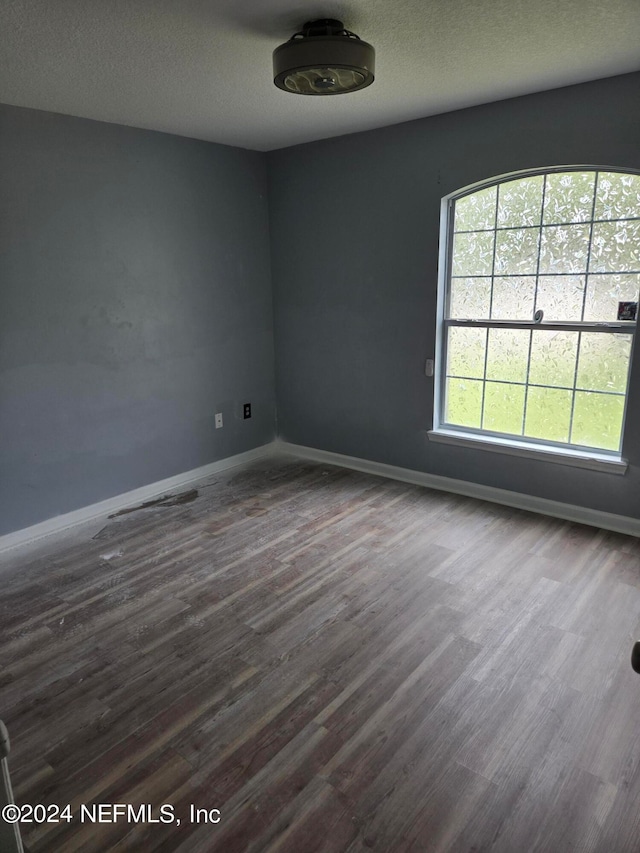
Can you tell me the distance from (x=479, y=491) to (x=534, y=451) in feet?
1.65

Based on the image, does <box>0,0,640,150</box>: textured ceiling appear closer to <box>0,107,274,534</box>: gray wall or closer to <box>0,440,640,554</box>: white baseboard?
<box>0,107,274,534</box>: gray wall

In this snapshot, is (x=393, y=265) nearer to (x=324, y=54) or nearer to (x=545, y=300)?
(x=545, y=300)

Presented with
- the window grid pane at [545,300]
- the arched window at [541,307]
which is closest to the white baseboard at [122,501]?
the arched window at [541,307]

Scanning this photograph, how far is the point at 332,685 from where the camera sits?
213 cm

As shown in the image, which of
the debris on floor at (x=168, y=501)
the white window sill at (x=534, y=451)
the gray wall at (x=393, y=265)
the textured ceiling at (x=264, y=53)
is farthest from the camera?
the debris on floor at (x=168, y=501)

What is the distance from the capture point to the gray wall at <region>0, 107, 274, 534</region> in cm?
320

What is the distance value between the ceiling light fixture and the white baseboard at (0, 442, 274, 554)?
2716 millimetres

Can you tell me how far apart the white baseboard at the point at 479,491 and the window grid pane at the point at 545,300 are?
0.40 metres

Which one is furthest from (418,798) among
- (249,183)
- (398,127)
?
(249,183)

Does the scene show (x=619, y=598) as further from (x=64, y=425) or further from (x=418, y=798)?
(x=64, y=425)

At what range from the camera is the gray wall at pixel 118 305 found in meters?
3.20

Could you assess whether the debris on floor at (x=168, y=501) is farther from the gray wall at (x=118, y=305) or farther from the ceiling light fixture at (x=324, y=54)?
the ceiling light fixture at (x=324, y=54)

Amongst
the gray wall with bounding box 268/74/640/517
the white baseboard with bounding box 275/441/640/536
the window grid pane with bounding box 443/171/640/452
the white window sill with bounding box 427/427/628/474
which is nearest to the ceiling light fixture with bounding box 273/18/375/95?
the gray wall with bounding box 268/74/640/517

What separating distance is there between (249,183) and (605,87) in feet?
8.18
